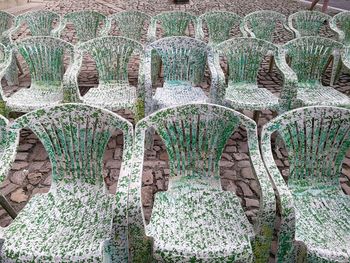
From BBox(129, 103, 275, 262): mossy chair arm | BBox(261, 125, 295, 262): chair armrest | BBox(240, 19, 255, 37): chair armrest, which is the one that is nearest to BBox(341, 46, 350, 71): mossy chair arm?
BBox(240, 19, 255, 37): chair armrest

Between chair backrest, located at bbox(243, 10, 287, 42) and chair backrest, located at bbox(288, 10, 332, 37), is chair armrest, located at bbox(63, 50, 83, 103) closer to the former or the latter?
chair backrest, located at bbox(243, 10, 287, 42)

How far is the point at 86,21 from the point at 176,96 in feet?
9.74

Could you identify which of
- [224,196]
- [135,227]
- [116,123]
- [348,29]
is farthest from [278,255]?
[348,29]

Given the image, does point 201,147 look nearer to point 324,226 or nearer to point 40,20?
point 324,226

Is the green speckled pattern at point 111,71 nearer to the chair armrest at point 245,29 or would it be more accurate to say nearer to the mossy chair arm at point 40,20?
the mossy chair arm at point 40,20

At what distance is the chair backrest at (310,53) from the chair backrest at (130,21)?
9.05ft

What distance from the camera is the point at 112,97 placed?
4289 millimetres

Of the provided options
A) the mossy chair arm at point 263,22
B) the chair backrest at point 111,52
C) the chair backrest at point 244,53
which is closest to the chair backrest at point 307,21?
the mossy chair arm at point 263,22

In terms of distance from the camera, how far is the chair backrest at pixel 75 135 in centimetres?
261

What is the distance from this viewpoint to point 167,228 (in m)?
2.40

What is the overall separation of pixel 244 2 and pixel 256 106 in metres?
10.8

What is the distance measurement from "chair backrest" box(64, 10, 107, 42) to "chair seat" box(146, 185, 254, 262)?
176 inches

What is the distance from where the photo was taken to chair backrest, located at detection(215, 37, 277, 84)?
4427 millimetres

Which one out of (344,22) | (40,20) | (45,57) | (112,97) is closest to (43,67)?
(45,57)
